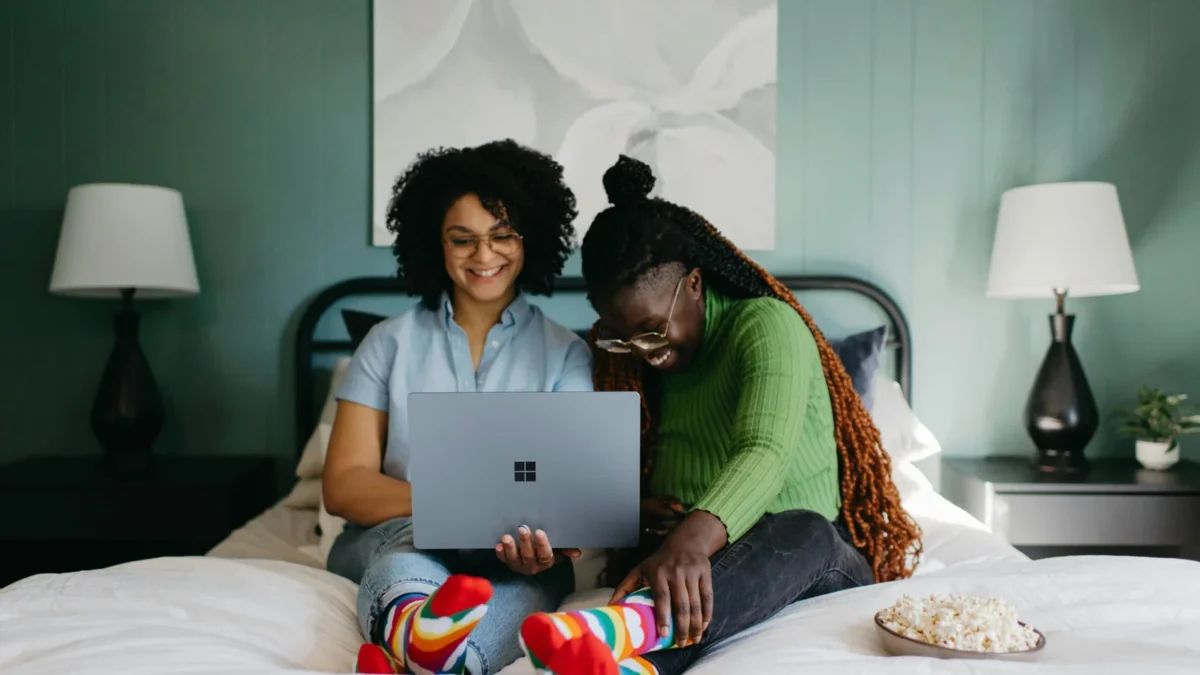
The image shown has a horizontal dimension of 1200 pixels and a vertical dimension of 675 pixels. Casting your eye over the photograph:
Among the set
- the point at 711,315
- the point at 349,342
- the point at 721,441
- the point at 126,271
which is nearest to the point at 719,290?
the point at 711,315

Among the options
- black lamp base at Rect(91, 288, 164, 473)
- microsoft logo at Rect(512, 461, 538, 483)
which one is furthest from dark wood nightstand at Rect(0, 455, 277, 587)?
microsoft logo at Rect(512, 461, 538, 483)

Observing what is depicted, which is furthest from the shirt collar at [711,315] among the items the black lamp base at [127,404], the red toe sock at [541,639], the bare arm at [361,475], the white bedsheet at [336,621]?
the black lamp base at [127,404]

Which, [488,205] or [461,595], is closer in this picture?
[461,595]

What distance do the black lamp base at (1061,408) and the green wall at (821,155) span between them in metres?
0.21

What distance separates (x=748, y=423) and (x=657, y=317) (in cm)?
26

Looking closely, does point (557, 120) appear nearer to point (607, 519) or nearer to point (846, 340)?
point (846, 340)

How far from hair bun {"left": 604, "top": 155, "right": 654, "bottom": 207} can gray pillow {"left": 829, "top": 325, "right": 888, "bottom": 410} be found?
82 centimetres

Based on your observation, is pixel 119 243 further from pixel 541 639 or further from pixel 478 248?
pixel 541 639

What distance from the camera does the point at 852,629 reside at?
1032mm

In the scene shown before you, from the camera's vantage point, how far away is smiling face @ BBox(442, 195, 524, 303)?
1.53 meters

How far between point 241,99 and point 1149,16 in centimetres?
265

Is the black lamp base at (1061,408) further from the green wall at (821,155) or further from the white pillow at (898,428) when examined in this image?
the white pillow at (898,428)

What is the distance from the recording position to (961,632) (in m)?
0.92

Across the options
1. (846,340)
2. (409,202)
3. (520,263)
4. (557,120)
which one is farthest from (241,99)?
(846,340)
